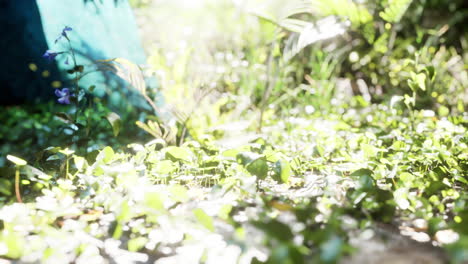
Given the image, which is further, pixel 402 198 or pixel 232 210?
pixel 232 210

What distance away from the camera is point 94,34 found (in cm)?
215

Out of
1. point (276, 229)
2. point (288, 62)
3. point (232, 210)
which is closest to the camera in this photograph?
point (276, 229)

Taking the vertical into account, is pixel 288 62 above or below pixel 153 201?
above

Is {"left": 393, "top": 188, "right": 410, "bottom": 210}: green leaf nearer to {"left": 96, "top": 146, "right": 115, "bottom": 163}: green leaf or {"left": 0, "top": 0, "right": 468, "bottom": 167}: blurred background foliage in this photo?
{"left": 0, "top": 0, "right": 468, "bottom": 167}: blurred background foliage

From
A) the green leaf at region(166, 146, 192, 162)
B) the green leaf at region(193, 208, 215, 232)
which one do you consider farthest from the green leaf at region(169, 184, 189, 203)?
the green leaf at region(166, 146, 192, 162)

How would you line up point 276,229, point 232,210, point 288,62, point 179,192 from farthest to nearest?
1. point 288,62
2. point 232,210
3. point 179,192
4. point 276,229

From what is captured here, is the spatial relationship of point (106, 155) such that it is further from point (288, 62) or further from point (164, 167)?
point (288, 62)

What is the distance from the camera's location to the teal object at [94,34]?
78.9 inches

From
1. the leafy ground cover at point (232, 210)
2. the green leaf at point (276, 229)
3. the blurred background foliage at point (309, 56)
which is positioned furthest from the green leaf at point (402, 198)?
the blurred background foliage at point (309, 56)

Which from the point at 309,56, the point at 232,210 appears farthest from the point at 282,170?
the point at 309,56

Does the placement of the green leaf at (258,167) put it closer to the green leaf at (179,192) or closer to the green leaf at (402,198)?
the green leaf at (179,192)

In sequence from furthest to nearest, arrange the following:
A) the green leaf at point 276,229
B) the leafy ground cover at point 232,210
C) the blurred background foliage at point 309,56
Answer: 1. the blurred background foliage at point 309,56
2. the leafy ground cover at point 232,210
3. the green leaf at point 276,229

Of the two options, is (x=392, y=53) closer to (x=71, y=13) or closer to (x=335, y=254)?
(x=71, y=13)

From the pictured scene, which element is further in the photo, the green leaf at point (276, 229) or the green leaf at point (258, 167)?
the green leaf at point (258, 167)
